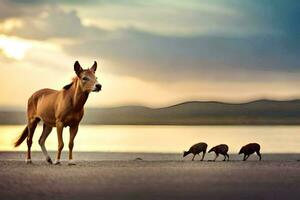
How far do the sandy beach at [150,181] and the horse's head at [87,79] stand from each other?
4.45ft

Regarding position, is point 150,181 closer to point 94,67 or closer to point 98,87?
point 98,87

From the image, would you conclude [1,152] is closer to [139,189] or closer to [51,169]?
[51,169]

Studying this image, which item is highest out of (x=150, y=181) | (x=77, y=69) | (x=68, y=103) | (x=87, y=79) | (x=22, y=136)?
(x=77, y=69)

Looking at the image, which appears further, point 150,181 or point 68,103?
point 68,103

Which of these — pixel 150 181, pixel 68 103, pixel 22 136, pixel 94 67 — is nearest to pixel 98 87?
pixel 94 67

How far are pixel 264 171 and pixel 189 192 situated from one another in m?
2.99

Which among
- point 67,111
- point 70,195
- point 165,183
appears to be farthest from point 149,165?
point 70,195

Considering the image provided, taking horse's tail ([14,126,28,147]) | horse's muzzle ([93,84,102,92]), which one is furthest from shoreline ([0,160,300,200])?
horse's muzzle ([93,84,102,92])

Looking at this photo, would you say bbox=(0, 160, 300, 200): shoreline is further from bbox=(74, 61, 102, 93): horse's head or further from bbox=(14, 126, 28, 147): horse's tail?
bbox=(74, 61, 102, 93): horse's head

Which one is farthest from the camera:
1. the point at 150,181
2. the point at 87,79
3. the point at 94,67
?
the point at 94,67

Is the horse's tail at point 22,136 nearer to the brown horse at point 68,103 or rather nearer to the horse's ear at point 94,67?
the brown horse at point 68,103

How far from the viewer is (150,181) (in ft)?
39.1

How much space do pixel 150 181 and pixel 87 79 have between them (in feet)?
9.04

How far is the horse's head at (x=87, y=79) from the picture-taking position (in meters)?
13.9
